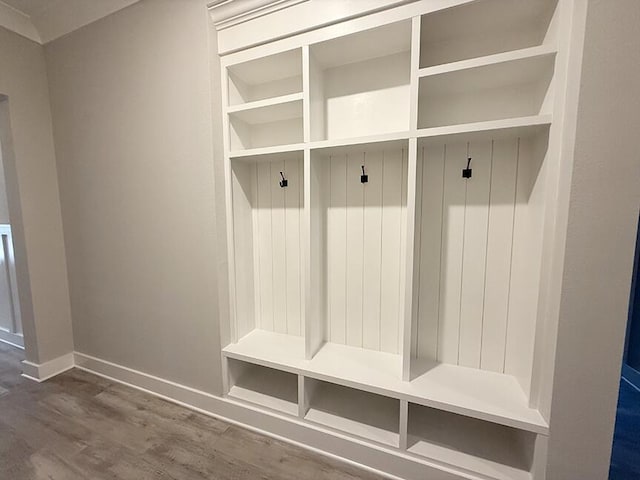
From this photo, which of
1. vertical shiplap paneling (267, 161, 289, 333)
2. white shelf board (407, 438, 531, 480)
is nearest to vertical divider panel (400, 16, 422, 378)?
white shelf board (407, 438, 531, 480)

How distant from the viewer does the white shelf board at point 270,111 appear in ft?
4.62

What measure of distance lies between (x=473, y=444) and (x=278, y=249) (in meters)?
1.48

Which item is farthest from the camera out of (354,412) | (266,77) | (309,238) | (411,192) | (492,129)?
(266,77)

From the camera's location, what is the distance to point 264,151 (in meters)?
1.45

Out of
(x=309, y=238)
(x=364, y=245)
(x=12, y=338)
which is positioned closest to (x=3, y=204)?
(x=12, y=338)

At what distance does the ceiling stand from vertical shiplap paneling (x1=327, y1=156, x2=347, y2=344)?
5.55 ft

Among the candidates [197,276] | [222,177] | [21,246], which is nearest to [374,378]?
[197,276]

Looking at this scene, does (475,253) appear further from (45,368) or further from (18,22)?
(18,22)

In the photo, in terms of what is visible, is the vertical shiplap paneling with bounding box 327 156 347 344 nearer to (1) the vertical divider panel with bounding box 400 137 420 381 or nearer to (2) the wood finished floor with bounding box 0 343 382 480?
(1) the vertical divider panel with bounding box 400 137 420 381

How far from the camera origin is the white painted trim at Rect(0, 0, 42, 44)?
178 centimetres

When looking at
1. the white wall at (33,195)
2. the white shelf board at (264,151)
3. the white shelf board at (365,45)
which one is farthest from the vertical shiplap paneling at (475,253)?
the white wall at (33,195)

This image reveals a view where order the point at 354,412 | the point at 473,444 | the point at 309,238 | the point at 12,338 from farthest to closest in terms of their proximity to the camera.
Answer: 1. the point at 12,338
2. the point at 354,412
3. the point at 309,238
4. the point at 473,444

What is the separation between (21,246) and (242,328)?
1.83 m

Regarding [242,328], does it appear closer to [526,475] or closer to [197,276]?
[197,276]
